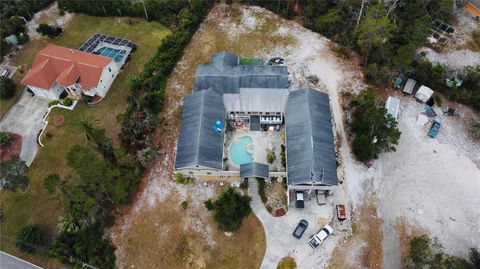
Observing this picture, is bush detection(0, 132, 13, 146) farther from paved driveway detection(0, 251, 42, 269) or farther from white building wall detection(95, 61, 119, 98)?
paved driveway detection(0, 251, 42, 269)

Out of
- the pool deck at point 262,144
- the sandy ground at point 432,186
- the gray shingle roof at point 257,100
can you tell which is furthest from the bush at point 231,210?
the sandy ground at point 432,186

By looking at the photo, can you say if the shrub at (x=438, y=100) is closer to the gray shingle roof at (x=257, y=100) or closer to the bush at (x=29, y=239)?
the gray shingle roof at (x=257, y=100)

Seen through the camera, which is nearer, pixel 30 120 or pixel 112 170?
pixel 112 170

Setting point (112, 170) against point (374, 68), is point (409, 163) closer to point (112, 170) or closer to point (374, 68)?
point (374, 68)

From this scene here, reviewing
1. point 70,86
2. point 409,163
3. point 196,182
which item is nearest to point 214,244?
point 196,182

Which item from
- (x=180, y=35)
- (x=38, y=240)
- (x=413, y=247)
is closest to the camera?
(x=413, y=247)

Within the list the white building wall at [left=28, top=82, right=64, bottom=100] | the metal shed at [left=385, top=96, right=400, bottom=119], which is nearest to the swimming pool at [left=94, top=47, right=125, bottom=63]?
the white building wall at [left=28, top=82, right=64, bottom=100]

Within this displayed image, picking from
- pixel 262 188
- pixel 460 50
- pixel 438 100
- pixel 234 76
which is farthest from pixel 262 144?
pixel 460 50
